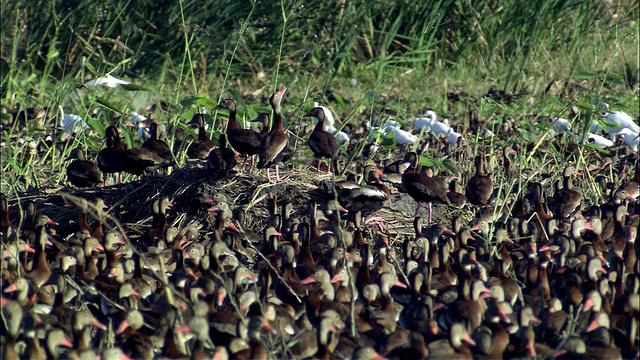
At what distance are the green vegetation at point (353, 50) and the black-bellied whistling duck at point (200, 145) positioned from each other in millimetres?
2484

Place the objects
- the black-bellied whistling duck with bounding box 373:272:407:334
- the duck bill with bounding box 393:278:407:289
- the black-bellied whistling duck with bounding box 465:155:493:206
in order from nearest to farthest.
Result: the black-bellied whistling duck with bounding box 373:272:407:334 < the duck bill with bounding box 393:278:407:289 < the black-bellied whistling duck with bounding box 465:155:493:206

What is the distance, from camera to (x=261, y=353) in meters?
4.93

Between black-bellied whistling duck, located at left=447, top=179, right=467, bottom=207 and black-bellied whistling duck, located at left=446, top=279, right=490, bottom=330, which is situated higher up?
black-bellied whistling duck, located at left=446, top=279, right=490, bottom=330

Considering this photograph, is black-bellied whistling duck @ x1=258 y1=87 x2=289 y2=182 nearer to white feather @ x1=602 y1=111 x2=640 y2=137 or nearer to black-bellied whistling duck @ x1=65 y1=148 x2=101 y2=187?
black-bellied whistling duck @ x1=65 y1=148 x2=101 y2=187

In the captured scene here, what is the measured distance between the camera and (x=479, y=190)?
293 inches

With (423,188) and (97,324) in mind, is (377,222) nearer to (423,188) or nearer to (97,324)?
(423,188)

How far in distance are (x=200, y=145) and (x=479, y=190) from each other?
2213mm

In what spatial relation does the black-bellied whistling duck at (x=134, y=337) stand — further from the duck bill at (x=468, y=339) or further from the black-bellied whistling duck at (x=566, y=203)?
the black-bellied whistling duck at (x=566, y=203)

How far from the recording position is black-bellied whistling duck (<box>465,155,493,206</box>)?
7.41m

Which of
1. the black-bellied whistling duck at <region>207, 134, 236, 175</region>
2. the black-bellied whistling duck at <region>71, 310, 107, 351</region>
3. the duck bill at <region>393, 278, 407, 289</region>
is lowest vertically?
the black-bellied whistling duck at <region>207, 134, 236, 175</region>

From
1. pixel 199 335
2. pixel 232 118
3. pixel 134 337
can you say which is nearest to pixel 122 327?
pixel 134 337

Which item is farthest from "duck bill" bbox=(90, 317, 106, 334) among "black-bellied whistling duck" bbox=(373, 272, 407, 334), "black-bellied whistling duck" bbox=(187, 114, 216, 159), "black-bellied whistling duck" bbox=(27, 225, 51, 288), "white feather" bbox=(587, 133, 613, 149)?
"white feather" bbox=(587, 133, 613, 149)

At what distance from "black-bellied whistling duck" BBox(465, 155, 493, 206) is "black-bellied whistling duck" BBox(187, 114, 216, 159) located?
2.04 meters

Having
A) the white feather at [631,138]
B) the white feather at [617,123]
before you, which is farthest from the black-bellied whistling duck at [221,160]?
the white feather at [631,138]
